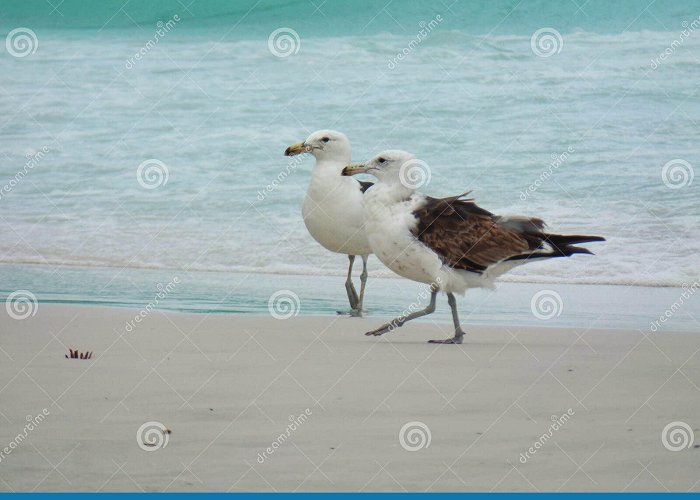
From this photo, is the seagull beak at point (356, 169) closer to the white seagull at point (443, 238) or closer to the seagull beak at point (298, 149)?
the white seagull at point (443, 238)

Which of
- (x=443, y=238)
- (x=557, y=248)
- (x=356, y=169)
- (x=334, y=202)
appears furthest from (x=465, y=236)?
(x=334, y=202)

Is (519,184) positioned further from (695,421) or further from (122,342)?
(695,421)

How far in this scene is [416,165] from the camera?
8.27m

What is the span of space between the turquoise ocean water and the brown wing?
2.98 m

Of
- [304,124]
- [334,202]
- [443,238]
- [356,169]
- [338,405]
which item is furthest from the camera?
[304,124]

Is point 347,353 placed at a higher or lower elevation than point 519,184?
lower

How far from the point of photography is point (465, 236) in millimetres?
7988

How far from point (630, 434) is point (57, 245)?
401 inches

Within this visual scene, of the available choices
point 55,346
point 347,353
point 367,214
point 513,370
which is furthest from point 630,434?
point 55,346

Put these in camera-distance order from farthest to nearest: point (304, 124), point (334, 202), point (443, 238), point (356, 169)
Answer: point (304, 124) < point (334, 202) < point (356, 169) < point (443, 238)

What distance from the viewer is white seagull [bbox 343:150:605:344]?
7.93 m

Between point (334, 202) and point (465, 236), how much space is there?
205 centimetres

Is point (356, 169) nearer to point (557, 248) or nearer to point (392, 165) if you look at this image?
point (392, 165)

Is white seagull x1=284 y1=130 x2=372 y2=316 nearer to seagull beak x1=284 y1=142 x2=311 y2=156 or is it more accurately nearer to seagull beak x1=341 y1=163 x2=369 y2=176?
seagull beak x1=284 y1=142 x2=311 y2=156
